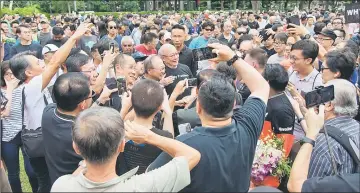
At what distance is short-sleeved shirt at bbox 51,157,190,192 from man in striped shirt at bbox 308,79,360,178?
4.00 feet

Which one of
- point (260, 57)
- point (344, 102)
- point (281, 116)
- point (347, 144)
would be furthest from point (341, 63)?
point (347, 144)

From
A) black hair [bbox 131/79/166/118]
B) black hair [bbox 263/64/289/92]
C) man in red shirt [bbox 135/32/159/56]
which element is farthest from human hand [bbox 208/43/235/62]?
man in red shirt [bbox 135/32/159/56]

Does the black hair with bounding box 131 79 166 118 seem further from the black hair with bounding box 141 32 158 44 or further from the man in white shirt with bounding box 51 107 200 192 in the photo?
the black hair with bounding box 141 32 158 44

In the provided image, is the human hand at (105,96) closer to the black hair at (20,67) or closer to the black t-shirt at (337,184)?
the black hair at (20,67)

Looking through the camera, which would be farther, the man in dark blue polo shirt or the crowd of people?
the man in dark blue polo shirt

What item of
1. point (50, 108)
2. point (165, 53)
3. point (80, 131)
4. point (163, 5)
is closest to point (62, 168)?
point (50, 108)

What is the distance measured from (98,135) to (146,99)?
0.91 m

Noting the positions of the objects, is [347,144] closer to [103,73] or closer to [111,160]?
[111,160]

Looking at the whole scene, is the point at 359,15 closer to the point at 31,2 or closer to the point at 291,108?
the point at 291,108

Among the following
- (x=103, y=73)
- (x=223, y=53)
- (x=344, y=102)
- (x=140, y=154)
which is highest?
(x=223, y=53)

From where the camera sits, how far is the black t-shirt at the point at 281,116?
3.84 metres

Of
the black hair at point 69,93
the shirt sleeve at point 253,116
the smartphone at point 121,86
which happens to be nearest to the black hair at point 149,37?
the smartphone at point 121,86

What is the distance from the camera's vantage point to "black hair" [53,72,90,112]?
3.22 m

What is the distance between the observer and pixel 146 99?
3.10 m
